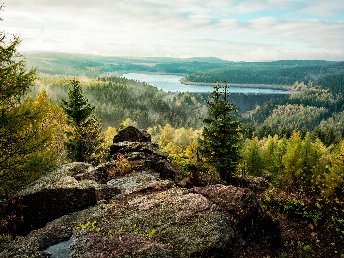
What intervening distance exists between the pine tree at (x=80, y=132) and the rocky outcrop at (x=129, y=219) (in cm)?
1616

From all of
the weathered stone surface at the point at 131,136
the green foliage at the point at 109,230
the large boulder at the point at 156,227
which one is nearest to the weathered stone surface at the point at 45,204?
the large boulder at the point at 156,227

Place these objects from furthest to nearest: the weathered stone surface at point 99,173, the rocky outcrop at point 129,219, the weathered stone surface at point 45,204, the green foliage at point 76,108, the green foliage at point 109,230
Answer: the green foliage at point 76,108 → the weathered stone surface at point 99,173 → the weathered stone surface at point 45,204 → the green foliage at point 109,230 → the rocky outcrop at point 129,219

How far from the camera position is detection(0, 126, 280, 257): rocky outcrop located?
40.6ft

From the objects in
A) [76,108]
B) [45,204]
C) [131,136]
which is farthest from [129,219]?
[76,108]

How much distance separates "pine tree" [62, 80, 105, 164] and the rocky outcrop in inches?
636

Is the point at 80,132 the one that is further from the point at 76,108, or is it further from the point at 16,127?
the point at 16,127

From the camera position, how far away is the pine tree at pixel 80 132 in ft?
120

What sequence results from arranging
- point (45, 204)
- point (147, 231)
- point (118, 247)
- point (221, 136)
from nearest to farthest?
1. point (118, 247)
2. point (147, 231)
3. point (45, 204)
4. point (221, 136)

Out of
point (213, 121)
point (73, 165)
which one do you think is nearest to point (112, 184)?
point (73, 165)

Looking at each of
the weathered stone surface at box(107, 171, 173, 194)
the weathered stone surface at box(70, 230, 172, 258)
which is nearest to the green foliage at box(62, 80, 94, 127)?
the weathered stone surface at box(107, 171, 173, 194)

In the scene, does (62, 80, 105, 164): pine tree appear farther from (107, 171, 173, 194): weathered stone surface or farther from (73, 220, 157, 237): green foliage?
(73, 220, 157, 237): green foliage

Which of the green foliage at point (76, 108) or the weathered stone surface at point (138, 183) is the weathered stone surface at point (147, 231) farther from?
the green foliage at point (76, 108)

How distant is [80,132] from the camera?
36375 millimetres

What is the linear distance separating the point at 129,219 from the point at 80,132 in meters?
23.4
